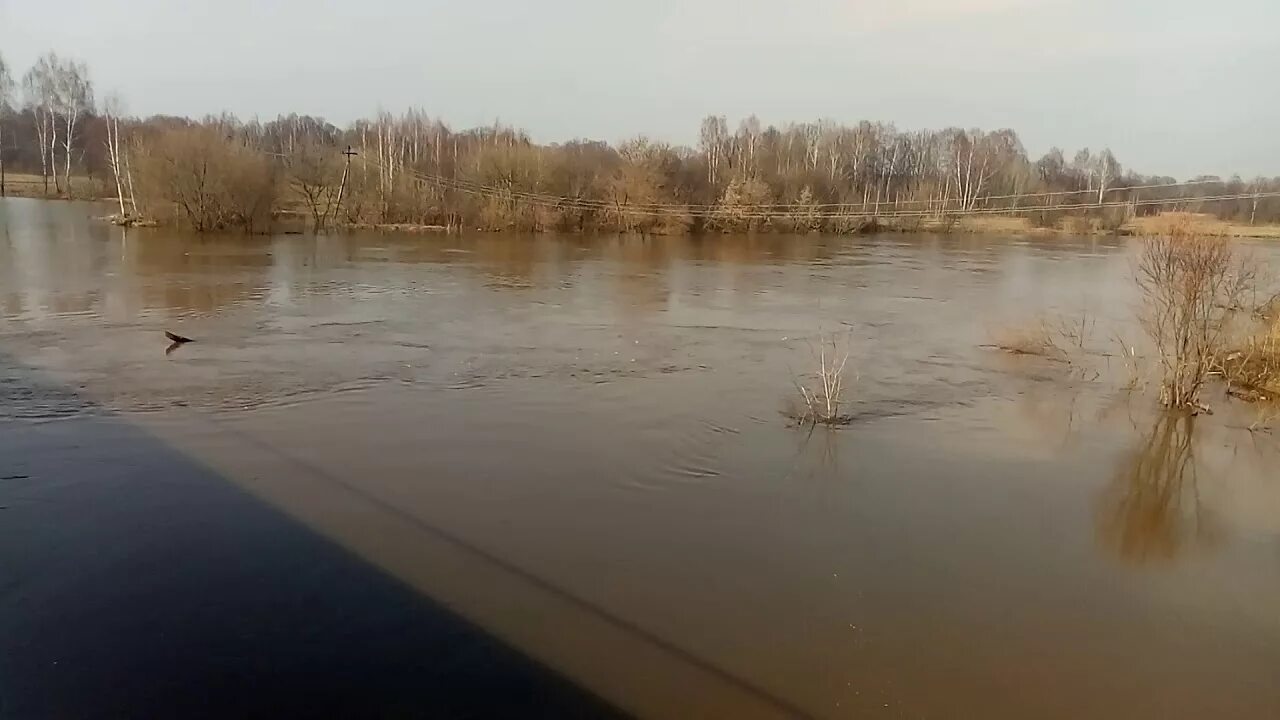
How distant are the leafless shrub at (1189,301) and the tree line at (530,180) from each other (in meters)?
20.2

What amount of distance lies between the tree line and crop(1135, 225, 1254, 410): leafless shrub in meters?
20.2

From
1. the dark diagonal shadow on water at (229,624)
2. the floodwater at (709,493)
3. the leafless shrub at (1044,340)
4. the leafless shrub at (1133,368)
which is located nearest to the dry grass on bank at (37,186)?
the floodwater at (709,493)

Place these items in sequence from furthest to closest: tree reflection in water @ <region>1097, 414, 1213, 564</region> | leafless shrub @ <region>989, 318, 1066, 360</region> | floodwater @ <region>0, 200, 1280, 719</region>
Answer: leafless shrub @ <region>989, 318, 1066, 360</region> < tree reflection in water @ <region>1097, 414, 1213, 564</region> < floodwater @ <region>0, 200, 1280, 719</region>

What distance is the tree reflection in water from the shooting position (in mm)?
7645

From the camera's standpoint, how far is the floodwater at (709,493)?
5.57 m

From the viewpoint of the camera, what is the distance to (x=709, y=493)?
8320 millimetres

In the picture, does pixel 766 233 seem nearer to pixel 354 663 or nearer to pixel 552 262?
pixel 552 262

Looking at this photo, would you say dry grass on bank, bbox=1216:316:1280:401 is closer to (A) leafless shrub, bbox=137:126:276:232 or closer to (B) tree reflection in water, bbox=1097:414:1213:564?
(B) tree reflection in water, bbox=1097:414:1213:564

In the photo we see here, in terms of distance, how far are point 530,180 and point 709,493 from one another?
39.8m

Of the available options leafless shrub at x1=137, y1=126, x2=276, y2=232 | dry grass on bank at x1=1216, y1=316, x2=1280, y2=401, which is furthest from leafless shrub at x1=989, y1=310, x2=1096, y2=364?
leafless shrub at x1=137, y1=126, x2=276, y2=232

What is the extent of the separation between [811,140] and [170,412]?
65.1 metres

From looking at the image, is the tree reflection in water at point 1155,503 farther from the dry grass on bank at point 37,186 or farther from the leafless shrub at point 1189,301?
the dry grass on bank at point 37,186

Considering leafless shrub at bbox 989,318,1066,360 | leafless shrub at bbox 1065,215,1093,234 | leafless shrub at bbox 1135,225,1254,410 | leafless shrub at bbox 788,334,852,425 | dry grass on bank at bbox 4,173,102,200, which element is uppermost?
dry grass on bank at bbox 4,173,102,200

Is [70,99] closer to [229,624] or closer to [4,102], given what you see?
[4,102]
